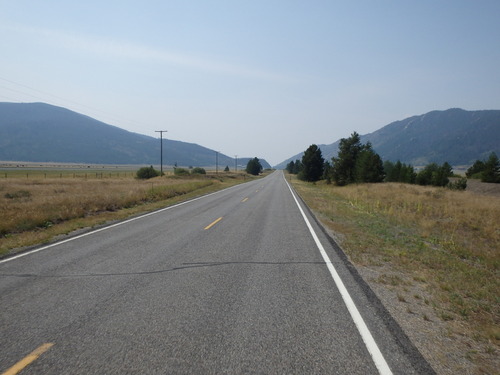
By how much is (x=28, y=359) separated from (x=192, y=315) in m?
1.82

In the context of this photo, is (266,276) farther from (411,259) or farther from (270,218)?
(270,218)

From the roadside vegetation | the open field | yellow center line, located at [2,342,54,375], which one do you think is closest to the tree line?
the roadside vegetation

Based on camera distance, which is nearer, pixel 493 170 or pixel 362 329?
pixel 362 329

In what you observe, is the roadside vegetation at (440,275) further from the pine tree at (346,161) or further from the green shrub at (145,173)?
the green shrub at (145,173)

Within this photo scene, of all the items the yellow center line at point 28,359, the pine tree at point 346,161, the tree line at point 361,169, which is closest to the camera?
the yellow center line at point 28,359

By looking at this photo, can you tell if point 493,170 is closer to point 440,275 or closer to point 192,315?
point 440,275

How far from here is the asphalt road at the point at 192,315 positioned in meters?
3.08

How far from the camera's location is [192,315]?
13.4 feet

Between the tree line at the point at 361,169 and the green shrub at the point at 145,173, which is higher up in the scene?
the tree line at the point at 361,169

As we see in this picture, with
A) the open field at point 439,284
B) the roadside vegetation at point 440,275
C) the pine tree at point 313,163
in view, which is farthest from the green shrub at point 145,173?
the open field at point 439,284

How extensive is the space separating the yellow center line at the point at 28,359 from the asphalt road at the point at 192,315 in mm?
22

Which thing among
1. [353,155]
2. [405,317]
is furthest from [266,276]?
[353,155]

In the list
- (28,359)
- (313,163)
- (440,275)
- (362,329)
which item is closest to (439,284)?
(440,275)

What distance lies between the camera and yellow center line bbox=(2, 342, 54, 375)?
287cm
